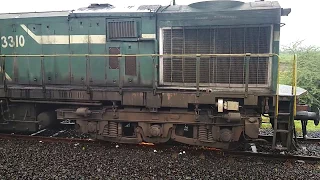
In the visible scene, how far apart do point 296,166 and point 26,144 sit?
620cm

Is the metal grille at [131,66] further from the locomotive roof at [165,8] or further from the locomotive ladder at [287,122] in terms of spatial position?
the locomotive ladder at [287,122]

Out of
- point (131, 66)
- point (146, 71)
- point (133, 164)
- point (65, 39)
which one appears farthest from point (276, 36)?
point (65, 39)

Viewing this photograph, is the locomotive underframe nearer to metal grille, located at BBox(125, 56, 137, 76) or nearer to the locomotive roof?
metal grille, located at BBox(125, 56, 137, 76)

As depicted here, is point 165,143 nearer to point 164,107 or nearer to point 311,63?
point 164,107

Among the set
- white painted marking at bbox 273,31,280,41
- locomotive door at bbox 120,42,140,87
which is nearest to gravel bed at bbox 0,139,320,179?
locomotive door at bbox 120,42,140,87

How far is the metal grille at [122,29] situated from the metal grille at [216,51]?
0.79m

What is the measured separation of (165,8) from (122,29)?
1.13 meters

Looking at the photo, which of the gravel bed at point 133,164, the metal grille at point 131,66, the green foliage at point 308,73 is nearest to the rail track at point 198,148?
the gravel bed at point 133,164

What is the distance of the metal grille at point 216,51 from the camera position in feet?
19.2

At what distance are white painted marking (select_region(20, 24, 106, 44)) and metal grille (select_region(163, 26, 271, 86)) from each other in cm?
168

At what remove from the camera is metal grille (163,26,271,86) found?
230 inches

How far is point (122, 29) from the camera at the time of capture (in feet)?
21.3

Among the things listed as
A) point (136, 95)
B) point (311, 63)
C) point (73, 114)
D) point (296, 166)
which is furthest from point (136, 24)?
point (311, 63)

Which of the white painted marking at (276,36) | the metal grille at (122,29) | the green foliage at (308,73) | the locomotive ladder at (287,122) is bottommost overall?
the locomotive ladder at (287,122)
